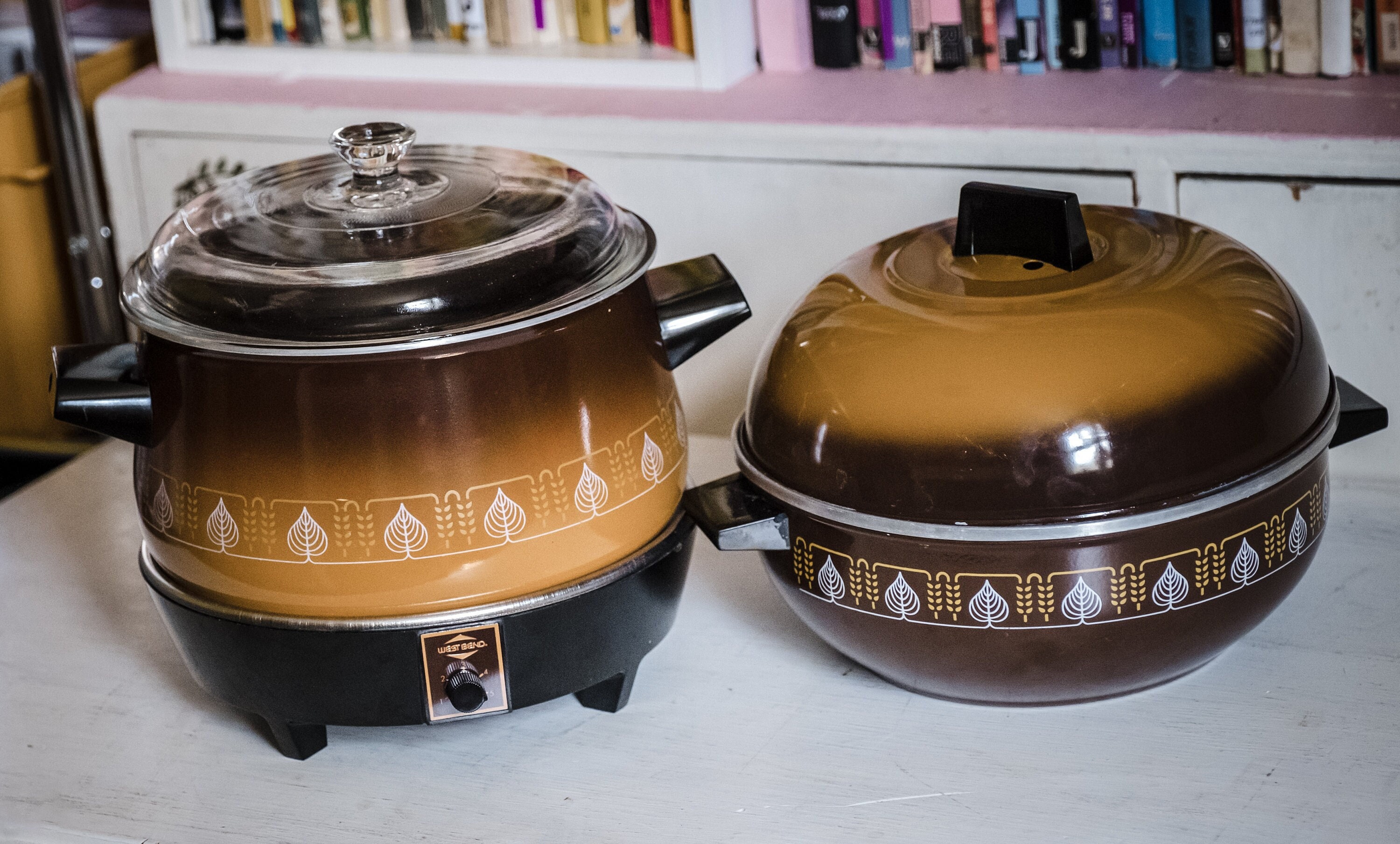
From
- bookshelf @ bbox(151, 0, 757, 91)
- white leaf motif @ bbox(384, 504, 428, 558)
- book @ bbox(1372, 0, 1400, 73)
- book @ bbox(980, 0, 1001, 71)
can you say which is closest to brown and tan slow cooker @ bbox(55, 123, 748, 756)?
white leaf motif @ bbox(384, 504, 428, 558)

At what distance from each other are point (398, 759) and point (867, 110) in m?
0.62

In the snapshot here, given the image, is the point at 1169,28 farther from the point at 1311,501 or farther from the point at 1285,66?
the point at 1311,501

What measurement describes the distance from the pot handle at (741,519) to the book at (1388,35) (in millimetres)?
676

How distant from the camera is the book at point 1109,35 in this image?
1.16 meters

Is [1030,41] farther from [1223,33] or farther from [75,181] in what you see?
[75,181]

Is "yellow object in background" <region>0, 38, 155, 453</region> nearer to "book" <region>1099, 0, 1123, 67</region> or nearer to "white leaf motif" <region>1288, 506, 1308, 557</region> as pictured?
"book" <region>1099, 0, 1123, 67</region>

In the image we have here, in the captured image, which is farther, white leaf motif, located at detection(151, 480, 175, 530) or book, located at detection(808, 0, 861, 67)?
book, located at detection(808, 0, 861, 67)

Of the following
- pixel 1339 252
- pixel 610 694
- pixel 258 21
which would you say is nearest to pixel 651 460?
pixel 610 694

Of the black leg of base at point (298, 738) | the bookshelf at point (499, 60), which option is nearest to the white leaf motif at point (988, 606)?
the black leg of base at point (298, 738)

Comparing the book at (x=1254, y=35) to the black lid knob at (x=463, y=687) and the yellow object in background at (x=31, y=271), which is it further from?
the yellow object in background at (x=31, y=271)

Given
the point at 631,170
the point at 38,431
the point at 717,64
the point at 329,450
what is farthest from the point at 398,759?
the point at 38,431

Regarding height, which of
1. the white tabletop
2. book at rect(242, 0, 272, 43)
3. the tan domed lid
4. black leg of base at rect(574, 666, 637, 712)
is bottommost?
the white tabletop

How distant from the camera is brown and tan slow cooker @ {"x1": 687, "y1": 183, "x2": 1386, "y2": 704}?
672 millimetres

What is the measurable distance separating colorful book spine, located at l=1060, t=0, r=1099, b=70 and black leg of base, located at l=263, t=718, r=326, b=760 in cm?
82
